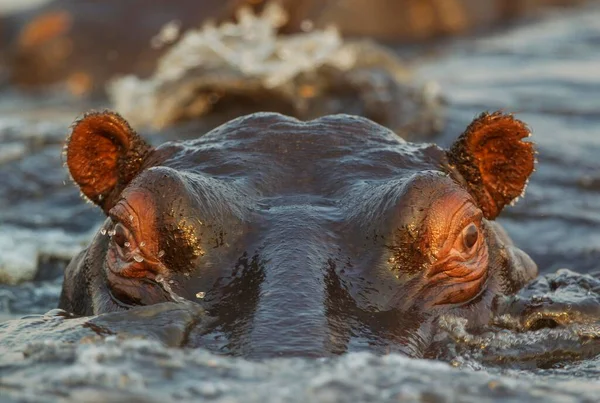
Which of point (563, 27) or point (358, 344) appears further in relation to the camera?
point (563, 27)

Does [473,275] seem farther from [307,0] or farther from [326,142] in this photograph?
[307,0]

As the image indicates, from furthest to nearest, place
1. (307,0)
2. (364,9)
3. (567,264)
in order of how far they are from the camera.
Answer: (364,9) < (307,0) < (567,264)

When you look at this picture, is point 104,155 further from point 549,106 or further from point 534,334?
point 549,106

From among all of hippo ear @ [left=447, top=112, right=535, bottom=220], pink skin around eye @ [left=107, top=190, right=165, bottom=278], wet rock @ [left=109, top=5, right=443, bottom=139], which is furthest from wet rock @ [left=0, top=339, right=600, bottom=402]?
wet rock @ [left=109, top=5, right=443, bottom=139]

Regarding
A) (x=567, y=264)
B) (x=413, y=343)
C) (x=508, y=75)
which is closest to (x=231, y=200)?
(x=413, y=343)

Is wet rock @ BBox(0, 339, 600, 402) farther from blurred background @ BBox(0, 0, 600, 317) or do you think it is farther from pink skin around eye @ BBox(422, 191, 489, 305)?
blurred background @ BBox(0, 0, 600, 317)

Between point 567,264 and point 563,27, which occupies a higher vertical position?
point 563,27

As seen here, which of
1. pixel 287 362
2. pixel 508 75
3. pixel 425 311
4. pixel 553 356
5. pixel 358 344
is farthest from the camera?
pixel 508 75
